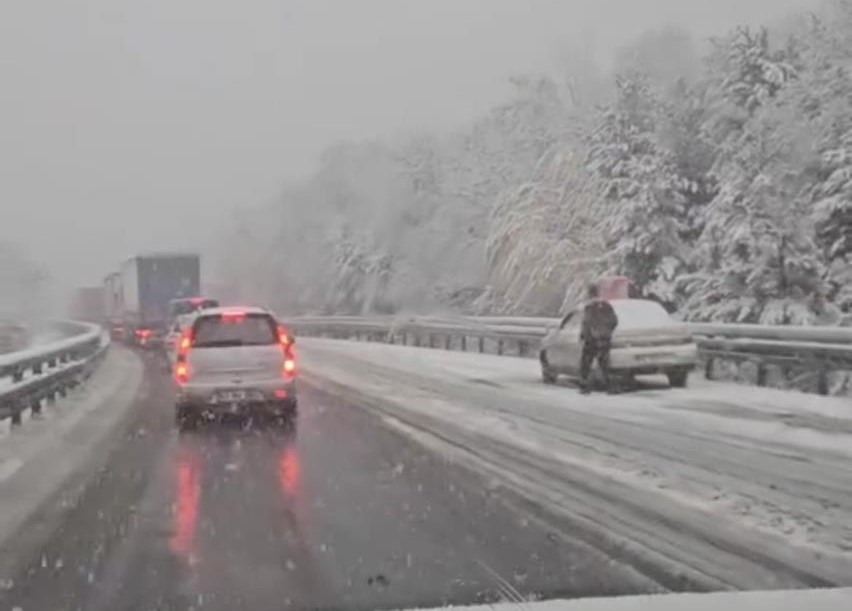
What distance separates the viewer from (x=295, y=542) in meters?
7.26

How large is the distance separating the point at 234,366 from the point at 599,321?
5.70 metres

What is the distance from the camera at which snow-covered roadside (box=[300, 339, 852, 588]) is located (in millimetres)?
6719

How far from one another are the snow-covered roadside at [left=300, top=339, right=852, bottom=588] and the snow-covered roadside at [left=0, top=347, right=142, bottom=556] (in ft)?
12.6

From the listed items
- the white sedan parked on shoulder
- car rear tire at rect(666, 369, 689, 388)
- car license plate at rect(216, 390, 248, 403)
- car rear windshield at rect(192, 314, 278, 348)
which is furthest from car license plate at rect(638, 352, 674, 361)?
car license plate at rect(216, 390, 248, 403)

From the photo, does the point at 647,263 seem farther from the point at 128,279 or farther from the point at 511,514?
the point at 511,514

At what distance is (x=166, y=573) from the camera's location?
6.47 meters

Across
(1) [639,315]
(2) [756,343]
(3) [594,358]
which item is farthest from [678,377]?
(3) [594,358]

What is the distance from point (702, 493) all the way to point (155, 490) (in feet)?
15.2

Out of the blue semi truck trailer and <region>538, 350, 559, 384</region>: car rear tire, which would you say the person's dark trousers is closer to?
<region>538, 350, 559, 384</region>: car rear tire

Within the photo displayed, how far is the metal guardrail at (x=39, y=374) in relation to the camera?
13844 millimetres

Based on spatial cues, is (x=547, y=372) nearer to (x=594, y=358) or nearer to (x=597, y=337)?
(x=594, y=358)

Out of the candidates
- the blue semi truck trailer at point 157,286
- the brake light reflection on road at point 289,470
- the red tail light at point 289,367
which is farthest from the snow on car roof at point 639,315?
the blue semi truck trailer at point 157,286

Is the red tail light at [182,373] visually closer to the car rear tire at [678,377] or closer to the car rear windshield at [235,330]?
the car rear windshield at [235,330]

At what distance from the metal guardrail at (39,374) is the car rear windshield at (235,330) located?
238 centimetres
